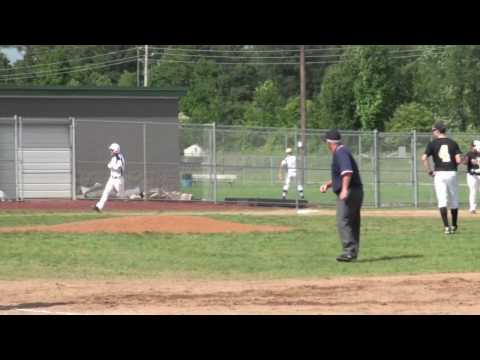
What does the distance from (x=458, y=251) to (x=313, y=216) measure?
395 inches

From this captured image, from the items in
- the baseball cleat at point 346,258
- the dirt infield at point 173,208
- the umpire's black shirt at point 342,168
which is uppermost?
the umpire's black shirt at point 342,168

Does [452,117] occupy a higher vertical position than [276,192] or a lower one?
higher

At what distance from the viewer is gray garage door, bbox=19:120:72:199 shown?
111ft

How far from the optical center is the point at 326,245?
1712cm

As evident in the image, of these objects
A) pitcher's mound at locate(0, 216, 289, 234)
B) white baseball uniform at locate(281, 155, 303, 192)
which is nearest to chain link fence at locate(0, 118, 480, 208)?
white baseball uniform at locate(281, 155, 303, 192)

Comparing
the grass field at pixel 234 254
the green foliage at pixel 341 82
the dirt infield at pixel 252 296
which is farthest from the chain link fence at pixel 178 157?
the dirt infield at pixel 252 296

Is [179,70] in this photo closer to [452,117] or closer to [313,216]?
[452,117]

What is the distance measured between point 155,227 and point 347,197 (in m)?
6.48

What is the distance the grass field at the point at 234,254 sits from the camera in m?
13.4

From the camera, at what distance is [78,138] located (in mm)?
35438

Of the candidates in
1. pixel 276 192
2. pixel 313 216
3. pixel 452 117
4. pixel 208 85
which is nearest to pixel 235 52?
pixel 208 85

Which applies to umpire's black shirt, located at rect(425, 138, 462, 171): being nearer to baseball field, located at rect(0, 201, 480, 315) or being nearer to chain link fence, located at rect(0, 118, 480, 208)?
baseball field, located at rect(0, 201, 480, 315)

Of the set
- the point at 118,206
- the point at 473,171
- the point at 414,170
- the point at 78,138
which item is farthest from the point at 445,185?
the point at 78,138

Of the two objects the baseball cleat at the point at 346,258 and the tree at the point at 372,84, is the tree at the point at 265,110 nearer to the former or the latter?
the tree at the point at 372,84
